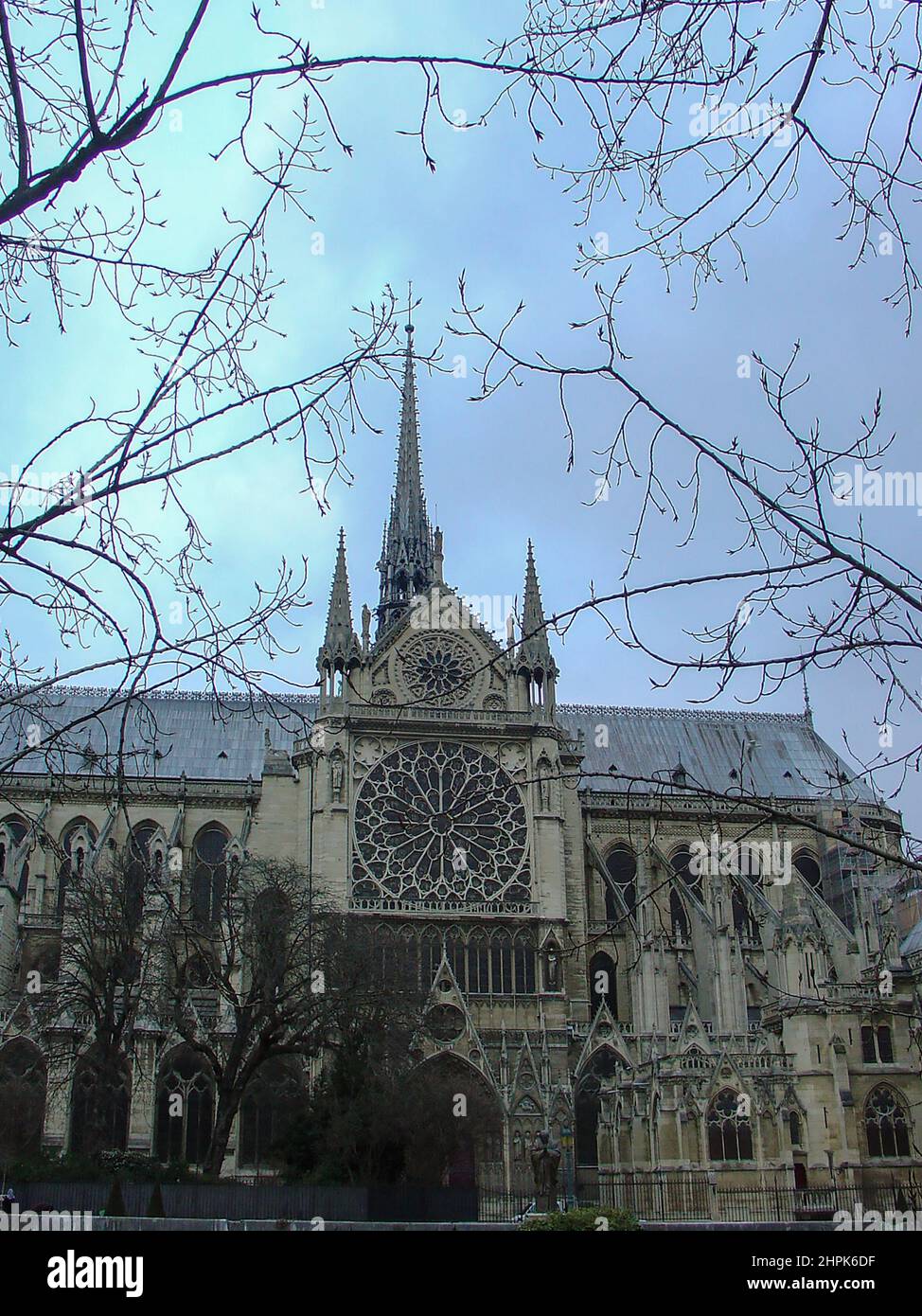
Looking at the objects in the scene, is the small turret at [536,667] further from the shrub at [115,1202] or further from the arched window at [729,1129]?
the shrub at [115,1202]

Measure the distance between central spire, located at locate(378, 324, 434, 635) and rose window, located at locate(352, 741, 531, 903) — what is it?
42.1 ft

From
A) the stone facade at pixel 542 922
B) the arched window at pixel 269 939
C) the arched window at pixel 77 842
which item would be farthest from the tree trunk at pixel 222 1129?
the arched window at pixel 77 842

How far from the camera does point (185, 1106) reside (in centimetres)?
4250

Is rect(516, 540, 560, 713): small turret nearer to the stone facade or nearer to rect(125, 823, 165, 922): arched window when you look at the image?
the stone facade

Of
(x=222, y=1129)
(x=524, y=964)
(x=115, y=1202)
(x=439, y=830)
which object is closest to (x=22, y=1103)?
(x=222, y=1129)

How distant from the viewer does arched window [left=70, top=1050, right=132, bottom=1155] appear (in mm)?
37125

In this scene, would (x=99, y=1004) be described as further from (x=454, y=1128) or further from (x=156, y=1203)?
(x=156, y=1203)

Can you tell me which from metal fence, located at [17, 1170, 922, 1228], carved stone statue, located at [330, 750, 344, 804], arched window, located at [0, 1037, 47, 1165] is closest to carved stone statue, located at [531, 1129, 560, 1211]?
metal fence, located at [17, 1170, 922, 1228]

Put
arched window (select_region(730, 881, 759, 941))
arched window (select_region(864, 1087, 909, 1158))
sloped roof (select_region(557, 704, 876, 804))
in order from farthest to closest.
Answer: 1. sloped roof (select_region(557, 704, 876, 804))
2. arched window (select_region(730, 881, 759, 941))
3. arched window (select_region(864, 1087, 909, 1158))

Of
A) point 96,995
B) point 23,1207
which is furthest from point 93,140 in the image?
point 96,995

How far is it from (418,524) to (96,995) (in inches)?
1332

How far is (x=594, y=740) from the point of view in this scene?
Result: 6388 cm

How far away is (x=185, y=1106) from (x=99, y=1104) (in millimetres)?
5224

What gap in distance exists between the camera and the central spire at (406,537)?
63312 millimetres
